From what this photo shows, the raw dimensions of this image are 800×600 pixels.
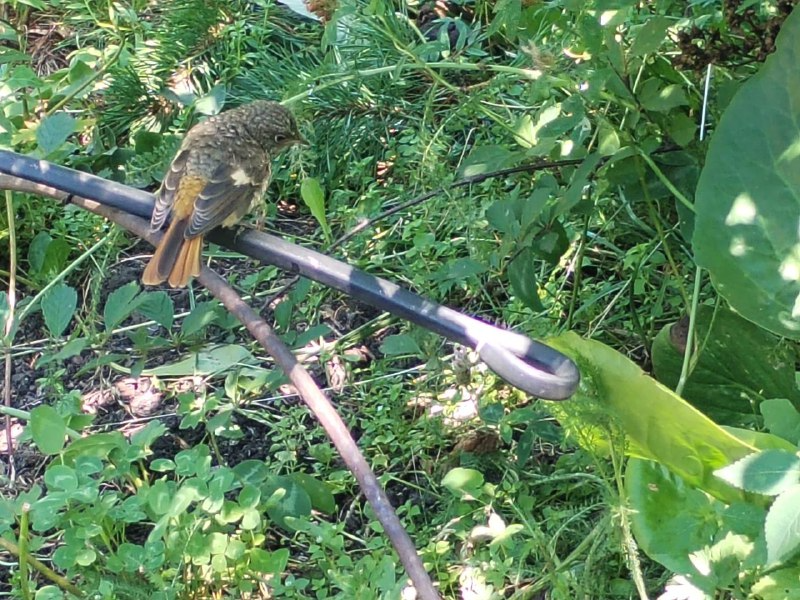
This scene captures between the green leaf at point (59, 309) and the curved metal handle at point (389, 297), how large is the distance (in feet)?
0.80

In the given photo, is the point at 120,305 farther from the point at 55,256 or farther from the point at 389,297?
the point at 55,256

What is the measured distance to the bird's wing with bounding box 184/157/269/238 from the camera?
247 centimetres

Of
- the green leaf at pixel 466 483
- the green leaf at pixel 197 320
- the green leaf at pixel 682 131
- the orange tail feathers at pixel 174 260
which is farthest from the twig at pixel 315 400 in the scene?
the green leaf at pixel 682 131

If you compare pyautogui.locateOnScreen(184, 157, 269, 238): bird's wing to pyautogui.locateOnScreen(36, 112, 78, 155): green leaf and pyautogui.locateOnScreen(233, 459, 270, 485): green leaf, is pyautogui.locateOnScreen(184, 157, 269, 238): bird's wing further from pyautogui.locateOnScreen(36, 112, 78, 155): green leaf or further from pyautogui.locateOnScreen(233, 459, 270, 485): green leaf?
pyautogui.locateOnScreen(233, 459, 270, 485): green leaf

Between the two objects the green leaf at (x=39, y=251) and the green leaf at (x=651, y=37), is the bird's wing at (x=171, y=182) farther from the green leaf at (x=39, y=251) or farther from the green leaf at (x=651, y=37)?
the green leaf at (x=651, y=37)

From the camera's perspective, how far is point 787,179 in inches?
72.6

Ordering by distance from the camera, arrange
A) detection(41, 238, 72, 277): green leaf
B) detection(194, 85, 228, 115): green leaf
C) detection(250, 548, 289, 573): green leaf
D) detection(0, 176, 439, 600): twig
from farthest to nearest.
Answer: detection(41, 238, 72, 277): green leaf
detection(194, 85, 228, 115): green leaf
detection(250, 548, 289, 573): green leaf
detection(0, 176, 439, 600): twig

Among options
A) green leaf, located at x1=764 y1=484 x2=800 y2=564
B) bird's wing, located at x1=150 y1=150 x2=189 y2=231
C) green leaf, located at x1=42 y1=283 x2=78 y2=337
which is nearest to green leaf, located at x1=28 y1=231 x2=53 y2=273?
bird's wing, located at x1=150 y1=150 x2=189 y2=231

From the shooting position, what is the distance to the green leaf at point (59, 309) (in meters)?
1.97

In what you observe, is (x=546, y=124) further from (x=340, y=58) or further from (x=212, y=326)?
(x=340, y=58)

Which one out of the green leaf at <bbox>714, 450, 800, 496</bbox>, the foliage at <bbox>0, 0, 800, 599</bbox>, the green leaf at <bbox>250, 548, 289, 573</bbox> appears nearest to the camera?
the green leaf at <bbox>714, 450, 800, 496</bbox>

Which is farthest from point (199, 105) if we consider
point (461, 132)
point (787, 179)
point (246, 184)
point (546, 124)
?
point (787, 179)

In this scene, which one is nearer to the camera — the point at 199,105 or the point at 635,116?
the point at 635,116

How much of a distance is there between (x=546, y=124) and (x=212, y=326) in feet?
4.28
